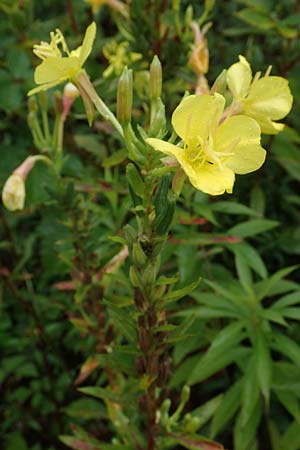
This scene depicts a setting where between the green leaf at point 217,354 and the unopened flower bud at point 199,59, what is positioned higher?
the unopened flower bud at point 199,59

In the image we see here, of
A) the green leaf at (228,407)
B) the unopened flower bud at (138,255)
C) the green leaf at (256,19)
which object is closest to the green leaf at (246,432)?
the green leaf at (228,407)

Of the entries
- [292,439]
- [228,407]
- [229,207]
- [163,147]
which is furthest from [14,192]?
[292,439]

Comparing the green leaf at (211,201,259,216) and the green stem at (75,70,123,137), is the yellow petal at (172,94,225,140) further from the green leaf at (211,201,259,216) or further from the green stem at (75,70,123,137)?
the green leaf at (211,201,259,216)

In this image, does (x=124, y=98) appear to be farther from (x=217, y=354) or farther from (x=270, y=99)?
(x=217, y=354)

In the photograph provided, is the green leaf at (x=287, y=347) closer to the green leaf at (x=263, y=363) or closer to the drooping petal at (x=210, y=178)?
the green leaf at (x=263, y=363)

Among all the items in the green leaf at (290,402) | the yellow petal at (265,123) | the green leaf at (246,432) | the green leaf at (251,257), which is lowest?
the green leaf at (246,432)
